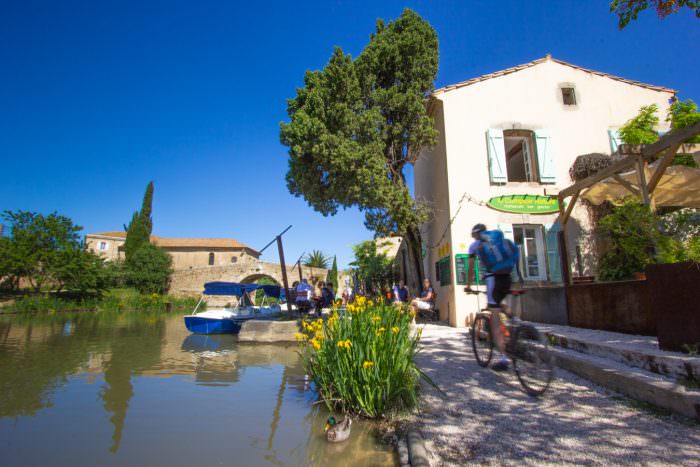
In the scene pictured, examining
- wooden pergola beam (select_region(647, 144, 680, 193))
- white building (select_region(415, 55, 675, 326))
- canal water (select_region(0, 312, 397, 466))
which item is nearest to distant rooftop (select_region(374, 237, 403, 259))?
white building (select_region(415, 55, 675, 326))

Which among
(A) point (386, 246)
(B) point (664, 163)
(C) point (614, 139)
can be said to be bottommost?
(B) point (664, 163)

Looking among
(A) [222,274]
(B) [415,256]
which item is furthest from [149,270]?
(B) [415,256]

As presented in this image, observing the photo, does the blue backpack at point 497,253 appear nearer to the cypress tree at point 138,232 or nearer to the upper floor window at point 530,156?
the upper floor window at point 530,156

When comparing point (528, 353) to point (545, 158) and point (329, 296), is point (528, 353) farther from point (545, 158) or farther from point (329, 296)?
point (329, 296)

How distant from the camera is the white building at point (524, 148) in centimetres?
1034

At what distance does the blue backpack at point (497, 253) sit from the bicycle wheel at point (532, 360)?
65cm

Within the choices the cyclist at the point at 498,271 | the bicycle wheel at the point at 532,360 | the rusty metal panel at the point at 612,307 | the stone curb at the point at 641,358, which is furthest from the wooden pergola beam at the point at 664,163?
the bicycle wheel at the point at 532,360

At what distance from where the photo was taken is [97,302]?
1105 inches

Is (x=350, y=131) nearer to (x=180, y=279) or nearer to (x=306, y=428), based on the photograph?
(x=306, y=428)

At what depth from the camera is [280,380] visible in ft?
19.2

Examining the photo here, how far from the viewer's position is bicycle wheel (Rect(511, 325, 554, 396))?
3547 millimetres

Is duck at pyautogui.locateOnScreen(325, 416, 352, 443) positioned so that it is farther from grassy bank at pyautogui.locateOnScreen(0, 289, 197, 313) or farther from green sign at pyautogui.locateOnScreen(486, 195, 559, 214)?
grassy bank at pyautogui.locateOnScreen(0, 289, 197, 313)

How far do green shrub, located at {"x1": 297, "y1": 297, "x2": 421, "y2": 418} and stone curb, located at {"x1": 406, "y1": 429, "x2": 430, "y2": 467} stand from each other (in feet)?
2.27

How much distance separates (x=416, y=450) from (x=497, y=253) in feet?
7.69
